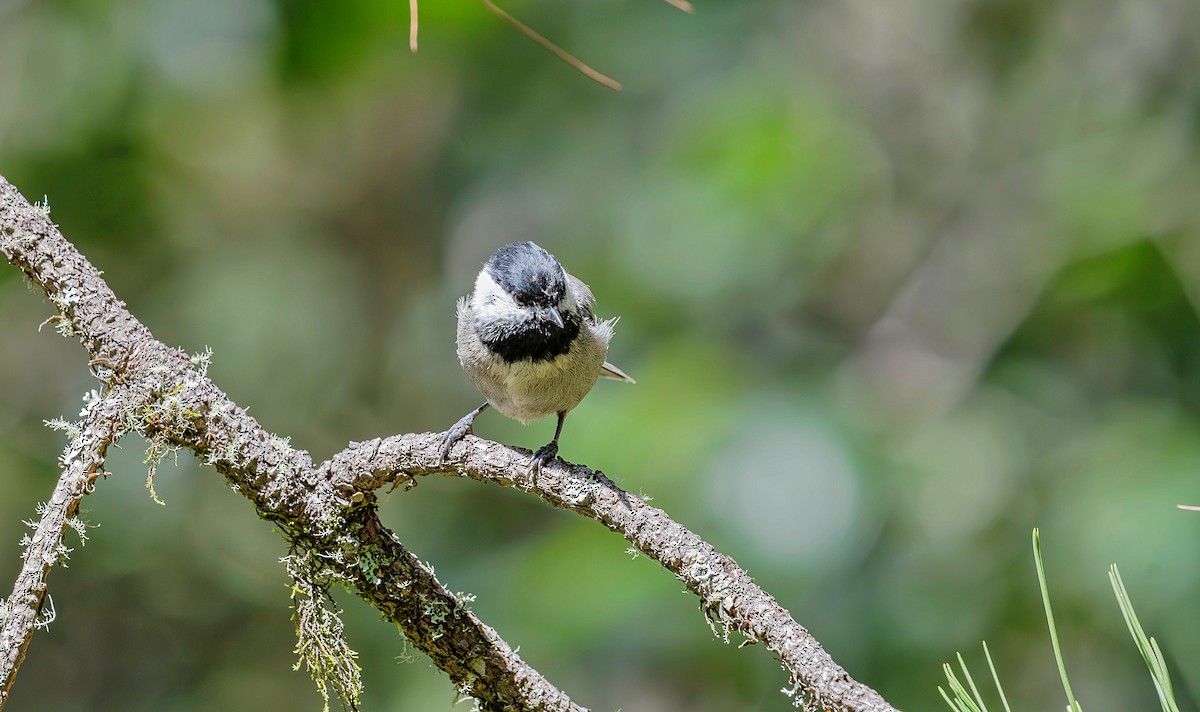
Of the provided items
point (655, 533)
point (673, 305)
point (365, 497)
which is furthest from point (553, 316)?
point (673, 305)

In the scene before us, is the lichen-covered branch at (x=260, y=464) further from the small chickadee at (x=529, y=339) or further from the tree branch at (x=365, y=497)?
the small chickadee at (x=529, y=339)

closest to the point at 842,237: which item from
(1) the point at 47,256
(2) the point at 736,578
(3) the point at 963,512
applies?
(3) the point at 963,512

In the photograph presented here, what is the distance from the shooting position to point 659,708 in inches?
161

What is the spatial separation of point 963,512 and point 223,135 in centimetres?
370

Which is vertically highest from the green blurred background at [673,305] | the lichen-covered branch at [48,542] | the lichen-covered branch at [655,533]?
the lichen-covered branch at [655,533]

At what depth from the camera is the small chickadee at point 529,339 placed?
2.82 meters

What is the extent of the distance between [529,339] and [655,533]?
1308 mm

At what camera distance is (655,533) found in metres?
1.58

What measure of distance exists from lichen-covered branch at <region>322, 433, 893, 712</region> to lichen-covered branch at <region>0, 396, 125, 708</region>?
1.17 feet

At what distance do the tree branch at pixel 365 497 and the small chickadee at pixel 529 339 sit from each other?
1004 mm

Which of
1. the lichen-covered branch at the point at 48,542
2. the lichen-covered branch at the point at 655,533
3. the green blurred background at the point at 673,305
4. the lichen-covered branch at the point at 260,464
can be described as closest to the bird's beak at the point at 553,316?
the lichen-covered branch at the point at 655,533

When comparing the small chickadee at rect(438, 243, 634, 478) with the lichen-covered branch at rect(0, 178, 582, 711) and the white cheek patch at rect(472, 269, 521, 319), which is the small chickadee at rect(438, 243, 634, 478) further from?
the lichen-covered branch at rect(0, 178, 582, 711)

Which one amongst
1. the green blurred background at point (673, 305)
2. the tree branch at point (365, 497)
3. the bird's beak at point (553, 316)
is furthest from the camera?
the green blurred background at point (673, 305)

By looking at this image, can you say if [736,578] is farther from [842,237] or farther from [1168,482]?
[842,237]
